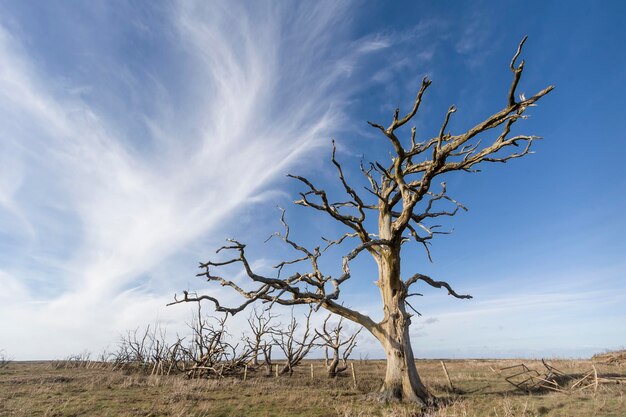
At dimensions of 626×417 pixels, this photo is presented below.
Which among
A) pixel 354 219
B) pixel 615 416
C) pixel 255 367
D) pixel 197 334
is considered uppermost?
pixel 354 219

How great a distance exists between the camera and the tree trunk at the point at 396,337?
13.9 metres

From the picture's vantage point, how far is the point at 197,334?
29484mm

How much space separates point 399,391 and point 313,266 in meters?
5.99

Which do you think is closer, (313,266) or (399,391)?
(399,391)

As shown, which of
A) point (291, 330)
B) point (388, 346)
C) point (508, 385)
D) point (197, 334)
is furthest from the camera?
point (291, 330)

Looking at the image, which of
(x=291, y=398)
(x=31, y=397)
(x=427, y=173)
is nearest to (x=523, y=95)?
(x=427, y=173)

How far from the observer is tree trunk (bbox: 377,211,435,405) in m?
13.9

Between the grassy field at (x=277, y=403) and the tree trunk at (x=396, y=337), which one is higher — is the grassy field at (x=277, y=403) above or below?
below

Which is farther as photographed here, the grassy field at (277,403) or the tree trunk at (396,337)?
the tree trunk at (396,337)

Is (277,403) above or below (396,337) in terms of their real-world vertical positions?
below

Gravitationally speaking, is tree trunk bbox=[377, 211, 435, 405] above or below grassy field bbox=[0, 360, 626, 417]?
above

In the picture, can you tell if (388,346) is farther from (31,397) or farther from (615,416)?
(31,397)

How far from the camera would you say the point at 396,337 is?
1462 centimetres

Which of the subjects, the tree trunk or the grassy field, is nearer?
the grassy field
